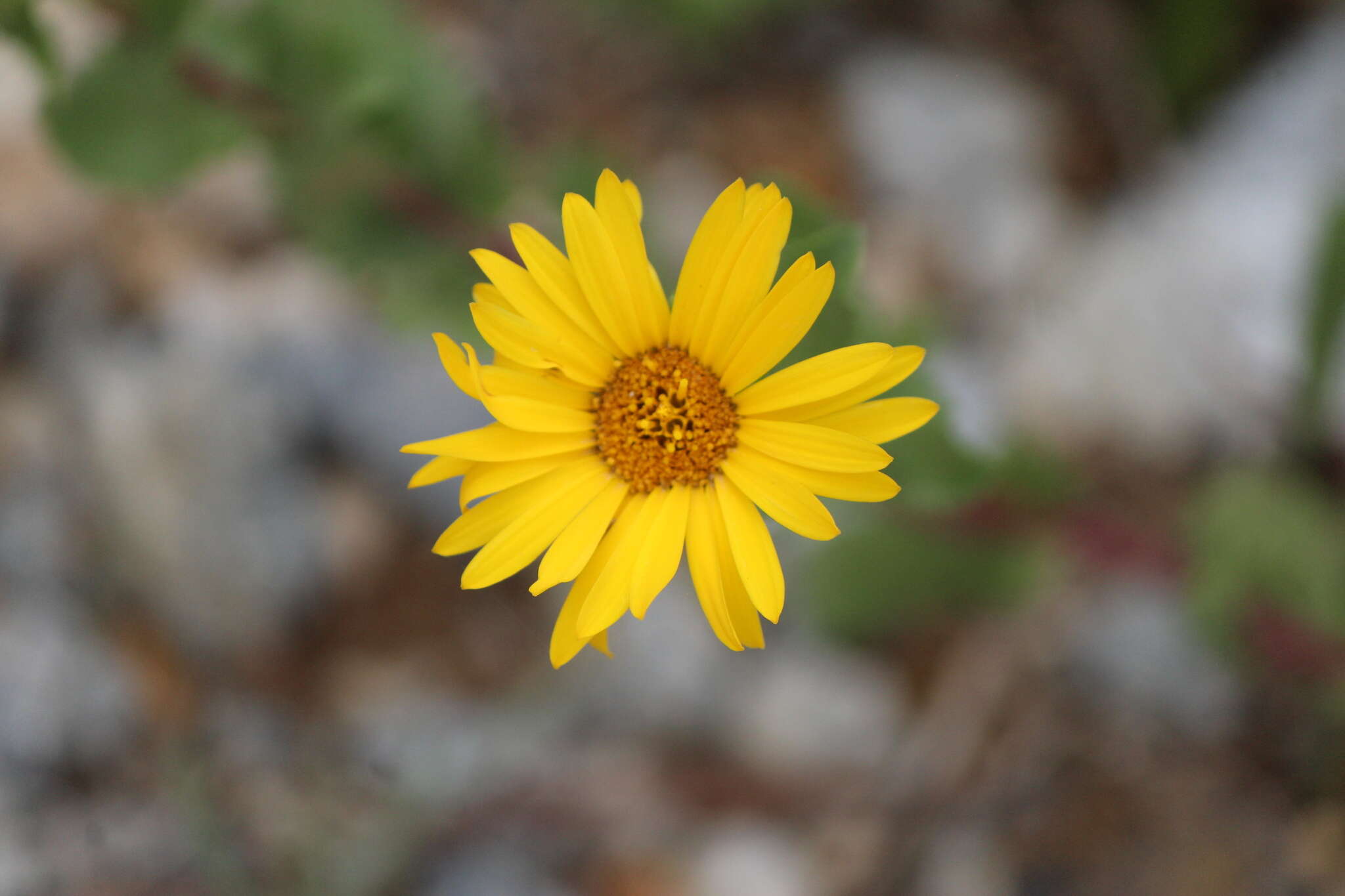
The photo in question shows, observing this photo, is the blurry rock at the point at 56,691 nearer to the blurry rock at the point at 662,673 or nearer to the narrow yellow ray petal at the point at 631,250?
the blurry rock at the point at 662,673

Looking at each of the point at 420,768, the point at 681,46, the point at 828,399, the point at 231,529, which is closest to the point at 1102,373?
the point at 681,46

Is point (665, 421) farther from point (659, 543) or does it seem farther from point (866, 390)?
point (866, 390)

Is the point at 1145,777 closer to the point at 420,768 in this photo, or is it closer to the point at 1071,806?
the point at 1071,806

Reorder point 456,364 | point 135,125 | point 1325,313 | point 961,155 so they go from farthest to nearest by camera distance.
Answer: point 961,155 → point 1325,313 → point 135,125 → point 456,364

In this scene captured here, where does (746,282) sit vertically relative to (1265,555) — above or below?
below

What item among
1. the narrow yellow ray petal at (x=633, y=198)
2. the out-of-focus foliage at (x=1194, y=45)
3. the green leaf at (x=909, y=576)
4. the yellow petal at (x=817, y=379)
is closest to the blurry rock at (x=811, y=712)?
the green leaf at (x=909, y=576)

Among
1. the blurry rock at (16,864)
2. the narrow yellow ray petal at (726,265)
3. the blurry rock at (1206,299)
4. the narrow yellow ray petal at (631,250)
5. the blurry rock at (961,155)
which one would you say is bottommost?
the blurry rock at (16,864)

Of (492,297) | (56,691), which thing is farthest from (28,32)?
(56,691)
